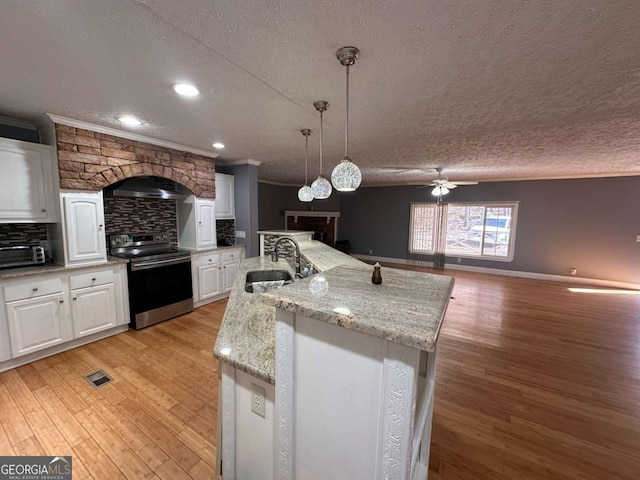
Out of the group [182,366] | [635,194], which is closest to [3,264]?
[182,366]

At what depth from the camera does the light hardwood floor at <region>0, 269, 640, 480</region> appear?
1615 mm

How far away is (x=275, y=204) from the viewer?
7.46 metres

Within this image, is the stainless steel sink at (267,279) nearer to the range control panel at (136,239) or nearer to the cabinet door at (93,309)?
the cabinet door at (93,309)

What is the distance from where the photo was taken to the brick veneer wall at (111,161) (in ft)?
8.64

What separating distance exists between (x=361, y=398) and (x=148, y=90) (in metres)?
2.34

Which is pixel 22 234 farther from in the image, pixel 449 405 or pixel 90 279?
pixel 449 405

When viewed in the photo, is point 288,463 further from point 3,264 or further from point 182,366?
point 3,264

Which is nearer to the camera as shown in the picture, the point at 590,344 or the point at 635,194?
the point at 590,344

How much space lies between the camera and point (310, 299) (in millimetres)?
1029

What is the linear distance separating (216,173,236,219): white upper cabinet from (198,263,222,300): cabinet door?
859 mm

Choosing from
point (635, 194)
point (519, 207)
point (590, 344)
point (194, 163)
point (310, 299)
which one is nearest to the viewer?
point (310, 299)

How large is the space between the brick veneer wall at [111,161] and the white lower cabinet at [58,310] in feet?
3.25

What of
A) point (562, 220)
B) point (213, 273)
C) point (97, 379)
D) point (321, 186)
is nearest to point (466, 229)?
point (562, 220)

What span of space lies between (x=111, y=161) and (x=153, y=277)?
143 centimetres
